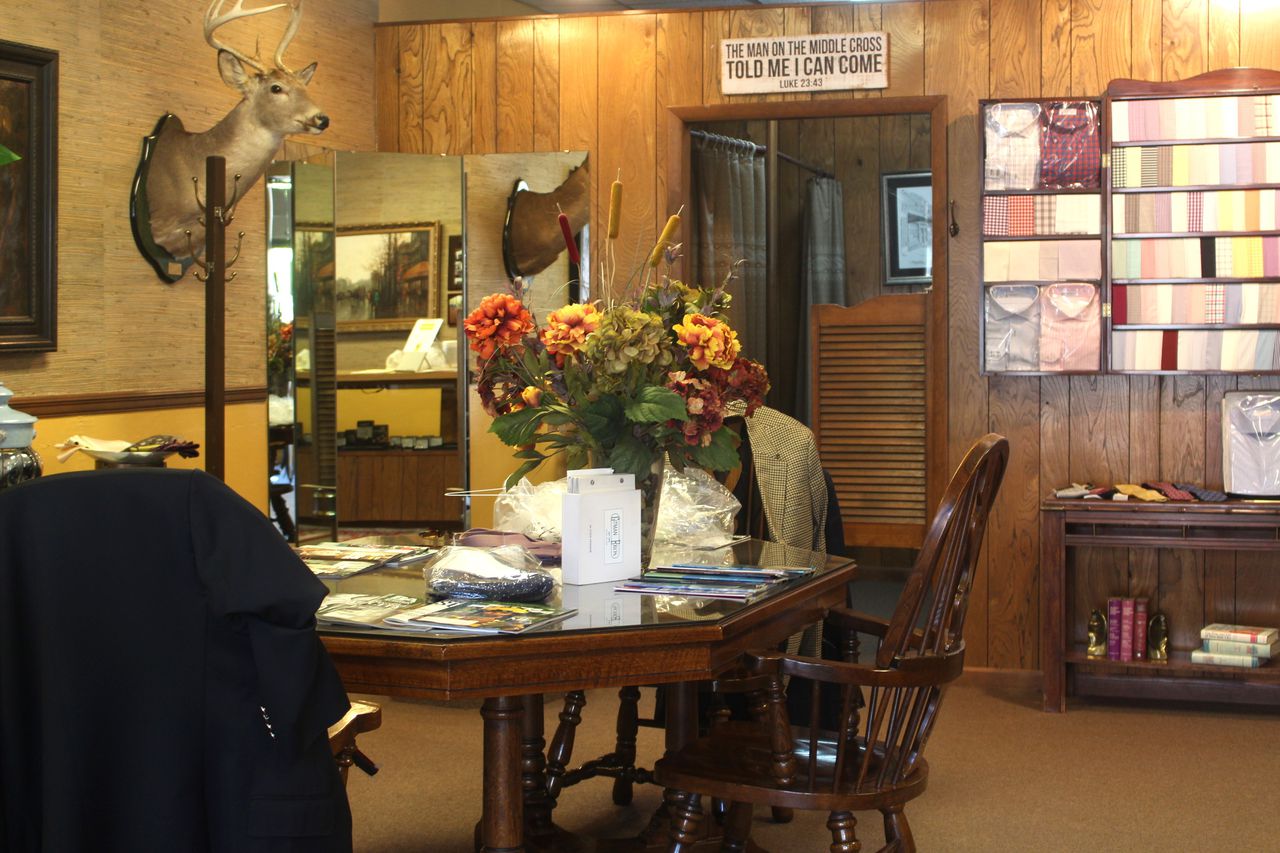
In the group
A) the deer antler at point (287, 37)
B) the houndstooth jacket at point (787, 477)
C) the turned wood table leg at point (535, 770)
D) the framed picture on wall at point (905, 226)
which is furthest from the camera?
the framed picture on wall at point (905, 226)

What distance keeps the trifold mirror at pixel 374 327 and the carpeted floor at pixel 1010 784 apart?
77 cm

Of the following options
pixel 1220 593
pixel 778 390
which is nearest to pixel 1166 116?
pixel 1220 593

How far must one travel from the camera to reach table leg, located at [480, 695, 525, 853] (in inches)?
88.7

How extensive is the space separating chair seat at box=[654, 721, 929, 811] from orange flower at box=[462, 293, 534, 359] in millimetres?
864

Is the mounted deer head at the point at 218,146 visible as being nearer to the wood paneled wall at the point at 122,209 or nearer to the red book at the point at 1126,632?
the wood paneled wall at the point at 122,209

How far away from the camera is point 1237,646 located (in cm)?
471

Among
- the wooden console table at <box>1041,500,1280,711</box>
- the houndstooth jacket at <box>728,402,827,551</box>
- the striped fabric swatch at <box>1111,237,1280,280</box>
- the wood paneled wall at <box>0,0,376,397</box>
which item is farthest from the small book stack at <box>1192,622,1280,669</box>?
the wood paneled wall at <box>0,0,376,397</box>

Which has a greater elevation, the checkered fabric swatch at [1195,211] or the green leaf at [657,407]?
the checkered fabric swatch at [1195,211]

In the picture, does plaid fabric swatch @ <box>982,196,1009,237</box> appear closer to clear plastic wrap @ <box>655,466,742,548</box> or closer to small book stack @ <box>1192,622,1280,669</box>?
small book stack @ <box>1192,622,1280,669</box>

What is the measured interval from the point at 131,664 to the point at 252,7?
3.51 metres

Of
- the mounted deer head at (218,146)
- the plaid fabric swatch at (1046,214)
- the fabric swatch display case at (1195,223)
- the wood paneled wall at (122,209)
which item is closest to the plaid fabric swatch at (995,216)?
the plaid fabric swatch at (1046,214)

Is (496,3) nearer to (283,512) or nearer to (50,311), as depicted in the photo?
(283,512)

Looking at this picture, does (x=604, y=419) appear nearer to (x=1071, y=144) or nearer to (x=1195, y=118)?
(x=1071, y=144)

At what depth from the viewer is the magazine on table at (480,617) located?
213 centimetres
